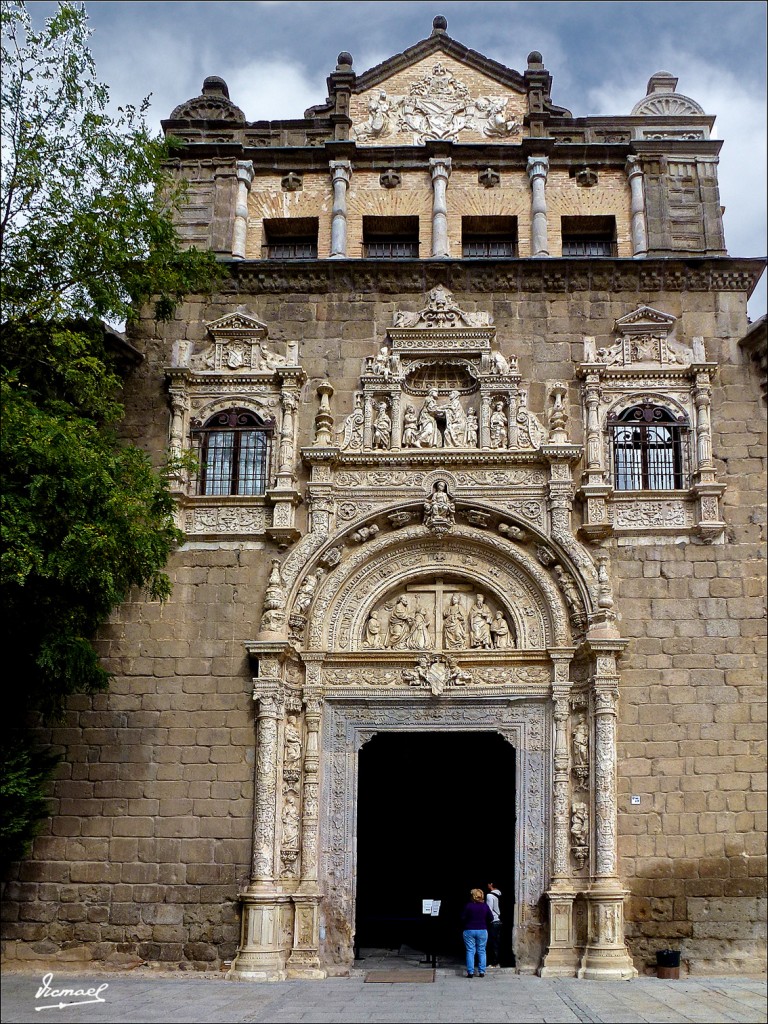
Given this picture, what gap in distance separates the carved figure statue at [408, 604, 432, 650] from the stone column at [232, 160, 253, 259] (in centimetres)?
688

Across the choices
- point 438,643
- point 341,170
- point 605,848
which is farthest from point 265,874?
point 341,170

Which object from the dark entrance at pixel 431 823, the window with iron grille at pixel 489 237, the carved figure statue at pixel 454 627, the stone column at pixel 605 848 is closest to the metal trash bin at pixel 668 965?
the stone column at pixel 605 848

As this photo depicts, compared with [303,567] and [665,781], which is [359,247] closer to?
[303,567]

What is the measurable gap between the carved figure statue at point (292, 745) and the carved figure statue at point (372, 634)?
1.64 metres

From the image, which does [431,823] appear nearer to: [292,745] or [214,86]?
[292,745]

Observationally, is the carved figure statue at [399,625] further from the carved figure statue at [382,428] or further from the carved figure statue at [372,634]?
the carved figure statue at [382,428]

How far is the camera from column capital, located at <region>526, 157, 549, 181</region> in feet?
60.7

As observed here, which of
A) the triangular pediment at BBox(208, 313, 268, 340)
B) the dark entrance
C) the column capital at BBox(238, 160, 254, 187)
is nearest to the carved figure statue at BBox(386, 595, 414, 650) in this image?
the dark entrance

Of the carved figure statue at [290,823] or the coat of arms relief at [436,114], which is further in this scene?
the coat of arms relief at [436,114]

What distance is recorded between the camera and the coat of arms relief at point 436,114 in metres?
19.2

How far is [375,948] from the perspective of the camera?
18531mm

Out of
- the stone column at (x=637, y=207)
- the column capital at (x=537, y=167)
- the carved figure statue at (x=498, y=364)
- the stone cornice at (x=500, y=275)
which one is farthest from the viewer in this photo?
the column capital at (x=537, y=167)

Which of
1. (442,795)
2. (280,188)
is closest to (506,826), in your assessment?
(442,795)

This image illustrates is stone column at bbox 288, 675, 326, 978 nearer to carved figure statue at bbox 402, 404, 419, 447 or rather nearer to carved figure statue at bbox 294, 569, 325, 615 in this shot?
carved figure statue at bbox 294, 569, 325, 615
